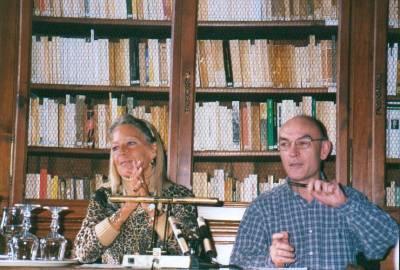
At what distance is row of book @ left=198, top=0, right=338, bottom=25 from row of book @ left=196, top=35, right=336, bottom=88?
13 cm

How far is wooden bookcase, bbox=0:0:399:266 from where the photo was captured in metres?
3.14

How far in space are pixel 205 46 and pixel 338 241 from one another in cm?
125

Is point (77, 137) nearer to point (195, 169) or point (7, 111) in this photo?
point (7, 111)

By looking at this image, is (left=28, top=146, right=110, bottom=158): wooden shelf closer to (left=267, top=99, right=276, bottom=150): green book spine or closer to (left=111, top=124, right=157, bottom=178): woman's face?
(left=111, top=124, right=157, bottom=178): woman's face

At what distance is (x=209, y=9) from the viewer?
3.31m

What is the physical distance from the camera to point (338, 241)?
2.76 metres

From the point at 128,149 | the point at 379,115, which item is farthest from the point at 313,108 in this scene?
the point at 128,149

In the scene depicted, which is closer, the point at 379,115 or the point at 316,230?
the point at 316,230

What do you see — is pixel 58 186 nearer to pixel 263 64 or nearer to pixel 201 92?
pixel 201 92

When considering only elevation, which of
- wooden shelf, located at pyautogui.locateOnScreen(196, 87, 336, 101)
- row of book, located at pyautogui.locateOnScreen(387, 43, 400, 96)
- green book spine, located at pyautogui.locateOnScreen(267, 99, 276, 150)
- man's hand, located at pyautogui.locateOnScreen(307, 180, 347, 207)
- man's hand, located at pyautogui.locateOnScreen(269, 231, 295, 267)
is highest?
row of book, located at pyautogui.locateOnScreen(387, 43, 400, 96)

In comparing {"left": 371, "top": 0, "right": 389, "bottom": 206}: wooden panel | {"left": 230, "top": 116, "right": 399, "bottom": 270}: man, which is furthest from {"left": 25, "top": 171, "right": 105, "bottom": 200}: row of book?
{"left": 371, "top": 0, "right": 389, "bottom": 206}: wooden panel

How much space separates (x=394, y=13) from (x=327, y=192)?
4.07 feet

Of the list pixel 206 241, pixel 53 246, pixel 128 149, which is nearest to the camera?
pixel 206 241

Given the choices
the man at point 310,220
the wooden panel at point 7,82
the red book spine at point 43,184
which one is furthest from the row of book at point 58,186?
the man at point 310,220
